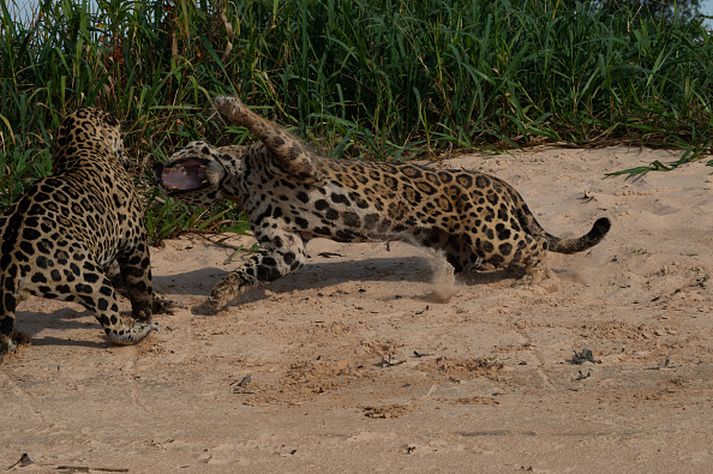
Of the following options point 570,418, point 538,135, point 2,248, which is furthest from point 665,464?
point 538,135

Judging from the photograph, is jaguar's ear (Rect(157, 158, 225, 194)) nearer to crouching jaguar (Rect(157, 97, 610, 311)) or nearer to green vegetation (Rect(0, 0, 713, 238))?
crouching jaguar (Rect(157, 97, 610, 311))

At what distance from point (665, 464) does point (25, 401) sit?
9.08 ft

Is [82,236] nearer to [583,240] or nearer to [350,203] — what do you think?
[350,203]

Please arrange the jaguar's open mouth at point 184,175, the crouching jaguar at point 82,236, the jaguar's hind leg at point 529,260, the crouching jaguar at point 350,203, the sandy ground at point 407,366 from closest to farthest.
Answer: the sandy ground at point 407,366
the crouching jaguar at point 82,236
the crouching jaguar at point 350,203
the jaguar's hind leg at point 529,260
the jaguar's open mouth at point 184,175

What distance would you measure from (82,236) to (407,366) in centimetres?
171

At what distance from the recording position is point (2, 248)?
5.74 meters

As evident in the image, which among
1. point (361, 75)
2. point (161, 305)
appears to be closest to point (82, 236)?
point (161, 305)

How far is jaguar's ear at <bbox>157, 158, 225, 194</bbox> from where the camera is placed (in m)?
7.30

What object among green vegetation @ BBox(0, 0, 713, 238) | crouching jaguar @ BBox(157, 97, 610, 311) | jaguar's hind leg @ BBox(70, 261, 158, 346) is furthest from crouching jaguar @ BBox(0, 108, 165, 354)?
green vegetation @ BBox(0, 0, 713, 238)

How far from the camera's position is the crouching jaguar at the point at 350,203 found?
7.09 m

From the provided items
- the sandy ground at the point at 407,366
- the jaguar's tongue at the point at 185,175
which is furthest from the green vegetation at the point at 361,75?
the jaguar's tongue at the point at 185,175

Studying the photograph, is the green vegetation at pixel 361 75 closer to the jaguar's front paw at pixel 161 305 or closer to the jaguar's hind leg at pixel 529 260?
the jaguar's hind leg at pixel 529 260

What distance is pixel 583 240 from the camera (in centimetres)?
738

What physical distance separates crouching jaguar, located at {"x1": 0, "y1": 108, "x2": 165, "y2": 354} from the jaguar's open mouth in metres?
0.29
